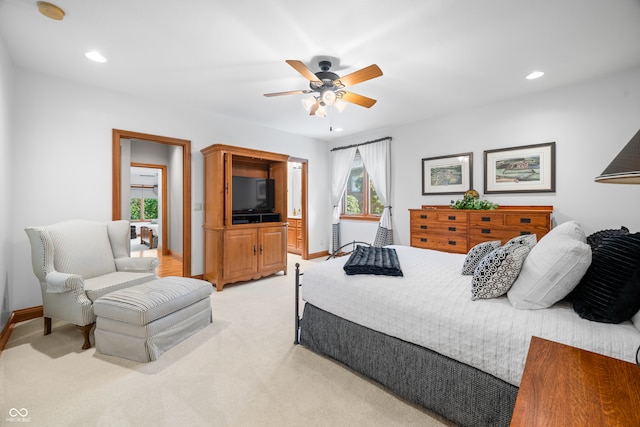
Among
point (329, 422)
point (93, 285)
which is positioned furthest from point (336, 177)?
point (329, 422)

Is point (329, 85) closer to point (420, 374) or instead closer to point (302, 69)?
point (302, 69)

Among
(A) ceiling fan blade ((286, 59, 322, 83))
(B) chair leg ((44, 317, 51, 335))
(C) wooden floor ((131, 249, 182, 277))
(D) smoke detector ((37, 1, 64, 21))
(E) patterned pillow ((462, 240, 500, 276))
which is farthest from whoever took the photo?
(C) wooden floor ((131, 249, 182, 277))

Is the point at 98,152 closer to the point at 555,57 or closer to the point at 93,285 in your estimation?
the point at 93,285

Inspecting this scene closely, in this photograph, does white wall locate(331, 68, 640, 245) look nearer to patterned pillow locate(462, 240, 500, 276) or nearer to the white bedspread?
patterned pillow locate(462, 240, 500, 276)

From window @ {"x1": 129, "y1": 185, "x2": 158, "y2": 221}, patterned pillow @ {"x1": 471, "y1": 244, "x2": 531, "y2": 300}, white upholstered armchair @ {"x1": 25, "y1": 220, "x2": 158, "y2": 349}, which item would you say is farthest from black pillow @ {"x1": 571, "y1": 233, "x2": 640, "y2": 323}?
window @ {"x1": 129, "y1": 185, "x2": 158, "y2": 221}

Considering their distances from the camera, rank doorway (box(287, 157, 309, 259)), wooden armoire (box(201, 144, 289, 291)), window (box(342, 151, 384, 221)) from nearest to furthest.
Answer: wooden armoire (box(201, 144, 289, 291))
window (box(342, 151, 384, 221))
doorway (box(287, 157, 309, 259))

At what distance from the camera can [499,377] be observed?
4.50 feet

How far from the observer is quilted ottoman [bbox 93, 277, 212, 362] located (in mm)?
2160

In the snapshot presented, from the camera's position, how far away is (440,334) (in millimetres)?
1560

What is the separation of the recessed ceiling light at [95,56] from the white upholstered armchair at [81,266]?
5.49ft

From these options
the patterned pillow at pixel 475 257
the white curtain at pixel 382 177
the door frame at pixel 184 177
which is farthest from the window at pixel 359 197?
the patterned pillow at pixel 475 257

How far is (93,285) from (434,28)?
12.2ft

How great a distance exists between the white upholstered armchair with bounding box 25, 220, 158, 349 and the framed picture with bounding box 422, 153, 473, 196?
4.13 metres

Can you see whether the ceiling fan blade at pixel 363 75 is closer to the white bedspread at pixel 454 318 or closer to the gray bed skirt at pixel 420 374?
the white bedspread at pixel 454 318
